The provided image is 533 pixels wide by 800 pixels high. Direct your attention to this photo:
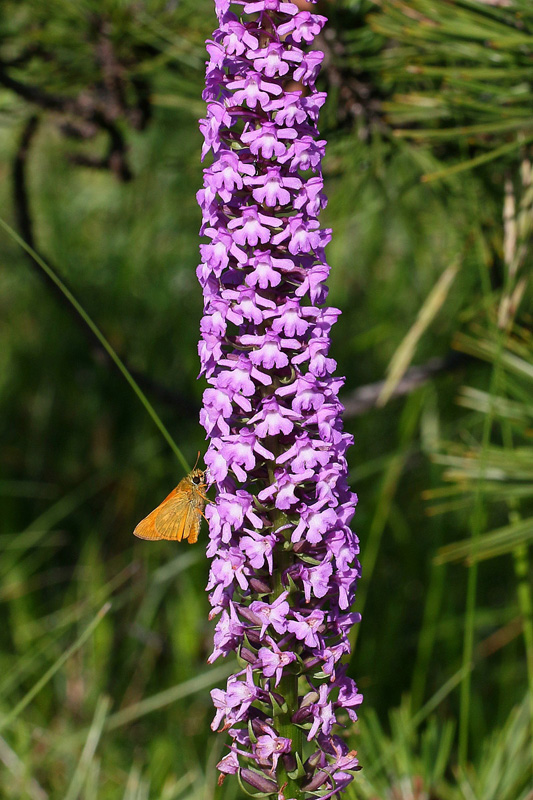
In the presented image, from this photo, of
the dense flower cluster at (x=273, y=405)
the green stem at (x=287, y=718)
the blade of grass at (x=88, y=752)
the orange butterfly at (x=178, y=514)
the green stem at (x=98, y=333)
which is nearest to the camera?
the dense flower cluster at (x=273, y=405)

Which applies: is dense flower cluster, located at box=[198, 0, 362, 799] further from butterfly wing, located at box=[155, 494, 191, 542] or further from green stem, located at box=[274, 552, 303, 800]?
butterfly wing, located at box=[155, 494, 191, 542]

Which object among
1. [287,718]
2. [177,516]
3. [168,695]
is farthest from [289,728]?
[168,695]

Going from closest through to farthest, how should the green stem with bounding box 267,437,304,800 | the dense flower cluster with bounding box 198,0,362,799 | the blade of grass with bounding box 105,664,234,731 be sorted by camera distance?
the dense flower cluster with bounding box 198,0,362,799, the green stem with bounding box 267,437,304,800, the blade of grass with bounding box 105,664,234,731

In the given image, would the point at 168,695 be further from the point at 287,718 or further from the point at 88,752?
the point at 287,718

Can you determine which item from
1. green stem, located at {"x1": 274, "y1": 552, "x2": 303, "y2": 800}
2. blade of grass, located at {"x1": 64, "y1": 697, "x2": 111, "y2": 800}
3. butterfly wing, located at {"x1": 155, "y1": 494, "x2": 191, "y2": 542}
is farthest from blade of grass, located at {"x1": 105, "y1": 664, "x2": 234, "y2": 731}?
green stem, located at {"x1": 274, "y1": 552, "x2": 303, "y2": 800}

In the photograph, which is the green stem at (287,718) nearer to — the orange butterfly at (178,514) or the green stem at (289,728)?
the green stem at (289,728)

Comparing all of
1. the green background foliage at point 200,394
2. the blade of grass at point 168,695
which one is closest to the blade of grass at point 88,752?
the green background foliage at point 200,394
